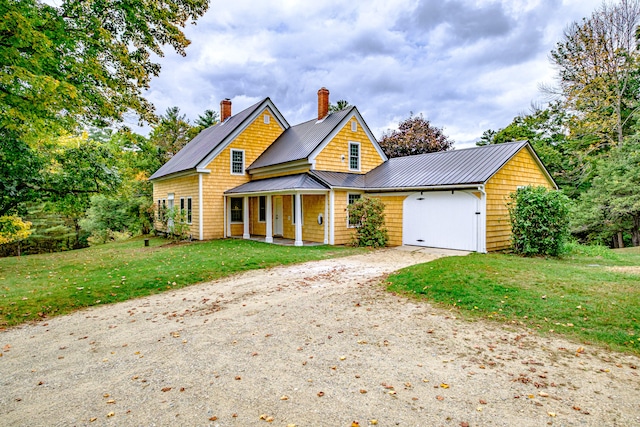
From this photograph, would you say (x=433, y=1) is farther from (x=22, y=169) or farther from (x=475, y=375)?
(x=22, y=169)

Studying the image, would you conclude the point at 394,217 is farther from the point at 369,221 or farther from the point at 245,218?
the point at 245,218

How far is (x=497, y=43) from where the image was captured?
1772 cm

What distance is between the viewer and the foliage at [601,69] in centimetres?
2142

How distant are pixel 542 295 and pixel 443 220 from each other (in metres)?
7.67

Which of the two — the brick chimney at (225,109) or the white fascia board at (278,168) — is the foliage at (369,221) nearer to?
the white fascia board at (278,168)

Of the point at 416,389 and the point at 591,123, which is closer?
the point at 416,389

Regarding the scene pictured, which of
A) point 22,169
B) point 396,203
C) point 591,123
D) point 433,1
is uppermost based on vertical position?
point 433,1

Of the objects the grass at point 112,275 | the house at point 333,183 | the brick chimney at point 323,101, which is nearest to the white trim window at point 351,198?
the house at point 333,183

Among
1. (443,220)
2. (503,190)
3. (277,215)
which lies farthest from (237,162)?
(503,190)

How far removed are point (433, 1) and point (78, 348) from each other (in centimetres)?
1501

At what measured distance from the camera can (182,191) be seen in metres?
20.8

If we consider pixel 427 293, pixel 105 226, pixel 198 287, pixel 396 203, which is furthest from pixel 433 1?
pixel 105 226

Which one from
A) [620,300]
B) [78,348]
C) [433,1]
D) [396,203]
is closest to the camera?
[78,348]

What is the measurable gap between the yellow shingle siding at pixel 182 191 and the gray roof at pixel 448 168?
925 centimetres
